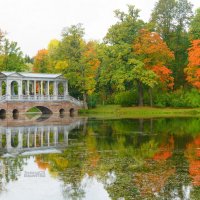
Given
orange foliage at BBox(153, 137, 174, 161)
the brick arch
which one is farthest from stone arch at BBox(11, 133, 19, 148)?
the brick arch

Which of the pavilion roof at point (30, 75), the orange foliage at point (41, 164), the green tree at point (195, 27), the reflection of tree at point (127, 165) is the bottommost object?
the orange foliage at point (41, 164)

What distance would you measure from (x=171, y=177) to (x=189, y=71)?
4432cm

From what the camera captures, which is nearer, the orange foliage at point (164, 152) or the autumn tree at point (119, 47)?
the orange foliage at point (164, 152)

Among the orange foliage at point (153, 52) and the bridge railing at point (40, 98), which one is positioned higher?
the orange foliage at point (153, 52)

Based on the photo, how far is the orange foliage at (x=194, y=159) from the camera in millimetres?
14477

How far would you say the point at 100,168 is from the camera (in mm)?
16547

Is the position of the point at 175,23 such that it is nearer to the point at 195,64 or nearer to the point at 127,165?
the point at 195,64

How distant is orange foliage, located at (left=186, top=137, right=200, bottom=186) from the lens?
14477 millimetres

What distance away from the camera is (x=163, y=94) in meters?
61.8

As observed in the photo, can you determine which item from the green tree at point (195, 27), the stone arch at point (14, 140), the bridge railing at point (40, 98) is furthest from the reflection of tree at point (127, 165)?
the green tree at point (195, 27)

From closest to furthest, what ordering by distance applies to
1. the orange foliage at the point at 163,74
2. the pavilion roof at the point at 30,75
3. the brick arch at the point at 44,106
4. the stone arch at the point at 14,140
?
the stone arch at the point at 14,140
the brick arch at the point at 44,106
the orange foliage at the point at 163,74
the pavilion roof at the point at 30,75

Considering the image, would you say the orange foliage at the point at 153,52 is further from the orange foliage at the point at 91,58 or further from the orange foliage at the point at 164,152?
the orange foliage at the point at 164,152

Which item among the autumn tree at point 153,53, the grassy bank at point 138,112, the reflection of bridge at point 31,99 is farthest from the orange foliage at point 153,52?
the reflection of bridge at point 31,99

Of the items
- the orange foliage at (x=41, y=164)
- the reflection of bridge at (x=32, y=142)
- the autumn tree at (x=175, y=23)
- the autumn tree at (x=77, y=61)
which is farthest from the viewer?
the autumn tree at (x=175, y=23)
